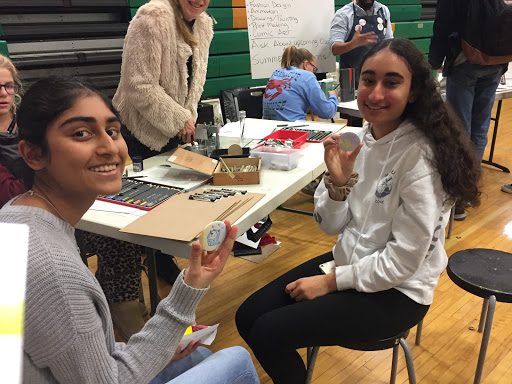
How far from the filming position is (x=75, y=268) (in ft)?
2.65

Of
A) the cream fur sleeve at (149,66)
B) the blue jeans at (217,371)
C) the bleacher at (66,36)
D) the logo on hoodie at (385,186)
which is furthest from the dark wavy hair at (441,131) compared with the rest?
the bleacher at (66,36)

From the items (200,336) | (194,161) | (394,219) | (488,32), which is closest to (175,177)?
(194,161)

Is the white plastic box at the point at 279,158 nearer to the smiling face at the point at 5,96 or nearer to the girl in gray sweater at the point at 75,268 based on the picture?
the girl in gray sweater at the point at 75,268

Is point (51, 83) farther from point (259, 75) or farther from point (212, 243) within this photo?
point (259, 75)

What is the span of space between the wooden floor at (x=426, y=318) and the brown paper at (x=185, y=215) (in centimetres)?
83

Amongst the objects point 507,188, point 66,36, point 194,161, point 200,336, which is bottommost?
point 507,188

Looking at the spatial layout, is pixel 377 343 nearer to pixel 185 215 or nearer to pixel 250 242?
pixel 185 215

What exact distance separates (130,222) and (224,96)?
7.48ft

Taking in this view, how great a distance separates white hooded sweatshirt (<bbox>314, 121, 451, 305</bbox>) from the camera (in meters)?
1.24

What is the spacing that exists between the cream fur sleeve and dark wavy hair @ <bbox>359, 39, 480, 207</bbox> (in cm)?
104

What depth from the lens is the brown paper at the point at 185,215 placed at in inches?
52.1

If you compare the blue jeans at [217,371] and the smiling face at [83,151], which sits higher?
the smiling face at [83,151]

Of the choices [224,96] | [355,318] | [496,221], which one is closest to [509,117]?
[496,221]

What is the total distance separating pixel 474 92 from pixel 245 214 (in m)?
2.40
